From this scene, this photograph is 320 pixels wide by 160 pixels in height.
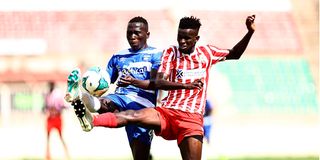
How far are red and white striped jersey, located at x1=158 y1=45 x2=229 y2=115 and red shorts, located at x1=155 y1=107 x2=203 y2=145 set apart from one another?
2.5 inches

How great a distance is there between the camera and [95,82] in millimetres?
10148

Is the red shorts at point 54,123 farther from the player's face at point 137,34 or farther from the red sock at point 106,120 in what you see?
the red sock at point 106,120

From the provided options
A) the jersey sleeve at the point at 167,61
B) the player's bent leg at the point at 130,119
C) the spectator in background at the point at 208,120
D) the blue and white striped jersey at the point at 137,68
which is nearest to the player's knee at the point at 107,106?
the blue and white striped jersey at the point at 137,68

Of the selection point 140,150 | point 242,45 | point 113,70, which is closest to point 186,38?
point 242,45

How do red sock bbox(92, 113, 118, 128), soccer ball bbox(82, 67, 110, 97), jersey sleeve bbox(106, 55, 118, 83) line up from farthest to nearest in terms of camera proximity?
jersey sleeve bbox(106, 55, 118, 83) < soccer ball bbox(82, 67, 110, 97) < red sock bbox(92, 113, 118, 128)

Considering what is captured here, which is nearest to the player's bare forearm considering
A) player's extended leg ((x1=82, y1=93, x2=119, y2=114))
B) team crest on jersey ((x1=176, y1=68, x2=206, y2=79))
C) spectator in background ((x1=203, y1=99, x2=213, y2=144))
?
team crest on jersey ((x1=176, y1=68, x2=206, y2=79))

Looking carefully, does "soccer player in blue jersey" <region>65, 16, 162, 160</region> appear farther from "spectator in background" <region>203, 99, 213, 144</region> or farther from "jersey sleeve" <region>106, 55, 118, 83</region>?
"spectator in background" <region>203, 99, 213, 144</region>

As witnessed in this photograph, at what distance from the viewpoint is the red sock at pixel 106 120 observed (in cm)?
945

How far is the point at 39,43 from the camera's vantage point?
39969mm

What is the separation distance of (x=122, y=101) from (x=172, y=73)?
1023 millimetres

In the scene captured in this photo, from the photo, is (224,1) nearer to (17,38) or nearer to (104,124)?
(17,38)

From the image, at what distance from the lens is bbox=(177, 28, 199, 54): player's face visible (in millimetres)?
9898

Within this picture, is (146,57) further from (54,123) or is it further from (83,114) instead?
(54,123)

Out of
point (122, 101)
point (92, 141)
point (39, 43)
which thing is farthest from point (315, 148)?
point (39, 43)
